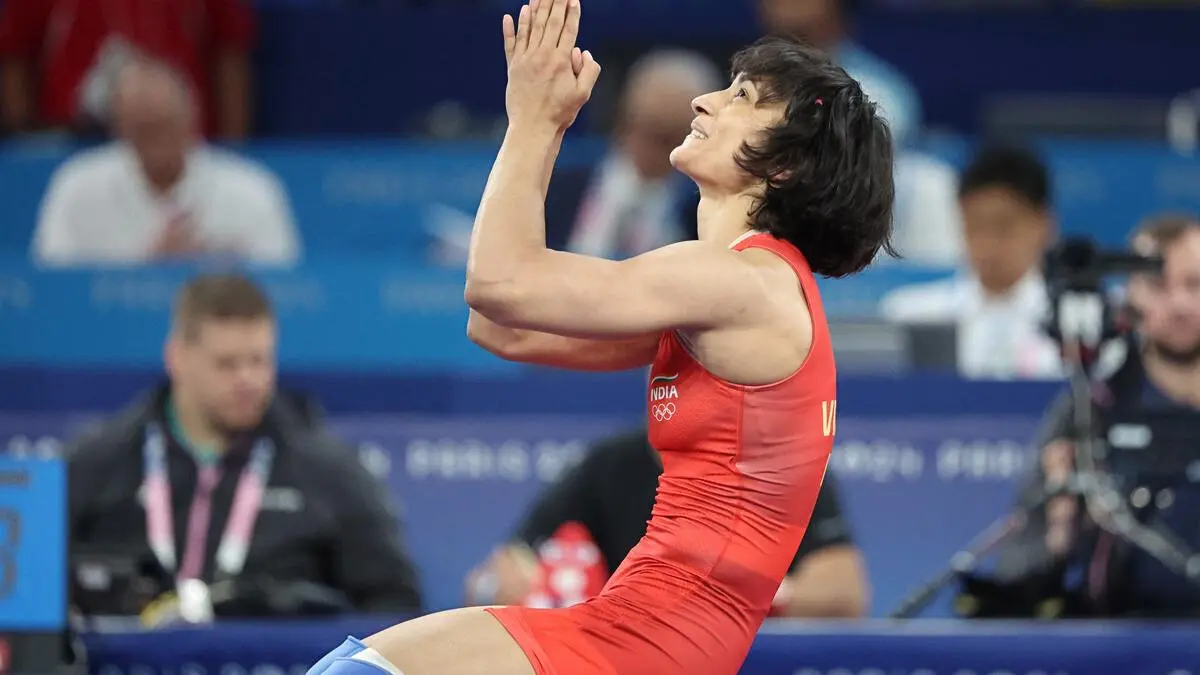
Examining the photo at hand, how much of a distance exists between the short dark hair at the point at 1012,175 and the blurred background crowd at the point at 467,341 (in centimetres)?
1

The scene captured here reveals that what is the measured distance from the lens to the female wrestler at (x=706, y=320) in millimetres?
2922

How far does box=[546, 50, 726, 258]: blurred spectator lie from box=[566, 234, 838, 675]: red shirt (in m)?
4.56

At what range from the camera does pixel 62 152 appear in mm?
8922

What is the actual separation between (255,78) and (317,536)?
4594mm

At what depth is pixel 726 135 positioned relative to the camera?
10.3ft

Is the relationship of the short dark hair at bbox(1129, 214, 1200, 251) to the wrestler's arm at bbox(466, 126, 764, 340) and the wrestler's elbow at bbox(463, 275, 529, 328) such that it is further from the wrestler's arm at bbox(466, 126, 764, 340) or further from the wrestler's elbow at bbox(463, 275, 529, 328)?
the wrestler's elbow at bbox(463, 275, 529, 328)

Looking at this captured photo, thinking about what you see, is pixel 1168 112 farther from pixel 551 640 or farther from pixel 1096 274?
pixel 551 640

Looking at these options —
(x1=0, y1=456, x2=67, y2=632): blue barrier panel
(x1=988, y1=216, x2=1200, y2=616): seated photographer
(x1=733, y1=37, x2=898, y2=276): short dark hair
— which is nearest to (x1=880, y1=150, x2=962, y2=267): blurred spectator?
(x1=988, y1=216, x2=1200, y2=616): seated photographer

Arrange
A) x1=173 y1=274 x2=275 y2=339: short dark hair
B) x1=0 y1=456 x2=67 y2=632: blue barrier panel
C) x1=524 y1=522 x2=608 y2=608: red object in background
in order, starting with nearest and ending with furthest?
x1=0 y1=456 x2=67 y2=632: blue barrier panel, x1=524 y1=522 x2=608 y2=608: red object in background, x1=173 y1=274 x2=275 y2=339: short dark hair

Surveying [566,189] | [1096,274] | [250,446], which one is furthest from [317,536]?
[566,189]

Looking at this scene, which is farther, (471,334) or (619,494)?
(619,494)

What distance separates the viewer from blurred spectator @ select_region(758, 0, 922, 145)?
824 centimetres

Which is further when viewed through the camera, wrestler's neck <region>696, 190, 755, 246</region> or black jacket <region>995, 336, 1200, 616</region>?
black jacket <region>995, 336, 1200, 616</region>

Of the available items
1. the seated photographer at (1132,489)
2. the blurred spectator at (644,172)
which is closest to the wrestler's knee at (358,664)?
the seated photographer at (1132,489)
